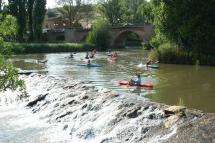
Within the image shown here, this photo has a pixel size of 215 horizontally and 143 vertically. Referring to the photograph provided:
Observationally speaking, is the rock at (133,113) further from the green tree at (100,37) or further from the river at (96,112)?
the green tree at (100,37)

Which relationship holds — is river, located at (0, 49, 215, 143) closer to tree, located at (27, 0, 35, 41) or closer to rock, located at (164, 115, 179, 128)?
rock, located at (164, 115, 179, 128)

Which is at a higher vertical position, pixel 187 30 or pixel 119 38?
pixel 187 30

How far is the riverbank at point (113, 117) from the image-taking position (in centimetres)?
1792

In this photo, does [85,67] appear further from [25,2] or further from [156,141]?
[25,2]

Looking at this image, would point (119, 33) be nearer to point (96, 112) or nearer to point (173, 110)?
point (96, 112)

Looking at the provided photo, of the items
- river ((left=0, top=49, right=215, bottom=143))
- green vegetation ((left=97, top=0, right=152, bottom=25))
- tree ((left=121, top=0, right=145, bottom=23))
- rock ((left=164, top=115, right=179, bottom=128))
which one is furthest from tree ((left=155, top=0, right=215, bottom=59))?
tree ((left=121, top=0, right=145, bottom=23))

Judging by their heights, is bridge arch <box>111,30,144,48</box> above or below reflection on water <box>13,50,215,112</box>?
above

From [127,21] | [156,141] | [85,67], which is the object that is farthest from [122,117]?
[127,21]

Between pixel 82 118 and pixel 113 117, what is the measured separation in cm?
209

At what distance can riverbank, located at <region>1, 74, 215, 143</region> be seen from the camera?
1792 cm

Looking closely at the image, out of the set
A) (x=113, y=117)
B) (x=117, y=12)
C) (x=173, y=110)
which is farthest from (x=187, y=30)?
(x=117, y=12)

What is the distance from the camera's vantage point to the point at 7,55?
54.3 feet

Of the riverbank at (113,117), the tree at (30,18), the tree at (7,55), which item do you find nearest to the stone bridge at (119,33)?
the tree at (30,18)

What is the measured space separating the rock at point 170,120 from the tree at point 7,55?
6258mm
